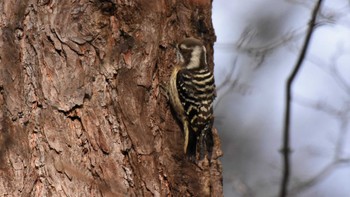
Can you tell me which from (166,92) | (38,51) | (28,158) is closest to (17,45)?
(38,51)

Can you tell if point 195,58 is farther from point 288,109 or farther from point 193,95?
point 288,109

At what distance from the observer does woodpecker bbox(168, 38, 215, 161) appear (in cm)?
477

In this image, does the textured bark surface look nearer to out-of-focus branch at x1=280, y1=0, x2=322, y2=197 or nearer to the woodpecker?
the woodpecker

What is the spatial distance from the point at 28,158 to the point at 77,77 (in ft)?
1.86

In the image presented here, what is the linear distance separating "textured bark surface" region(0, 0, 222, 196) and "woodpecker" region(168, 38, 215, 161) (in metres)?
0.29

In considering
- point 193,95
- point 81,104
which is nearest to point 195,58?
point 193,95

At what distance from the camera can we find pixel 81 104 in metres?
4.25

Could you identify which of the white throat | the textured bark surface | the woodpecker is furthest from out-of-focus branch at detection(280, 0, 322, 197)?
the textured bark surface

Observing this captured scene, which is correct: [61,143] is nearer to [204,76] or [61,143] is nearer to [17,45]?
[17,45]

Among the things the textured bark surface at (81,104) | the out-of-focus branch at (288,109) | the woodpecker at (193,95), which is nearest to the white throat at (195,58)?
the woodpecker at (193,95)

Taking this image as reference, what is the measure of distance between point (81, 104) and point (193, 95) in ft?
4.46

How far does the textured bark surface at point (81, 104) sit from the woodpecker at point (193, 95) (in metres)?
0.29

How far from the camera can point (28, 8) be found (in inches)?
172

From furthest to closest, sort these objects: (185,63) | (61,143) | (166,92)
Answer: (185,63)
(166,92)
(61,143)
